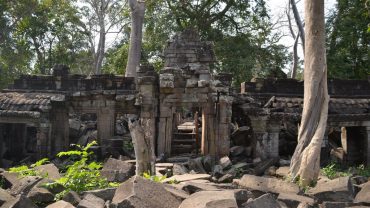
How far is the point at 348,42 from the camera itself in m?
19.3

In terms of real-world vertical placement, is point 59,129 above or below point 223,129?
below

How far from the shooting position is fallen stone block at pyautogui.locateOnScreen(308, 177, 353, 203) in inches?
249

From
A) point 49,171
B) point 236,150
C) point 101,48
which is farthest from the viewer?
point 101,48

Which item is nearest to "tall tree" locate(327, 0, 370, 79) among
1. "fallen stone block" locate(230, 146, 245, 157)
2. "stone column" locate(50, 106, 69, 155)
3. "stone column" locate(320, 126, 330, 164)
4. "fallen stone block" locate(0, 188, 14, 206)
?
"stone column" locate(320, 126, 330, 164)

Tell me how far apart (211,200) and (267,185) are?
7.77ft

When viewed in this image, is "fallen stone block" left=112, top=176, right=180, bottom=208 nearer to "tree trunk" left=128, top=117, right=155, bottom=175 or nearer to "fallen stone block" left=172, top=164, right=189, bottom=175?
"tree trunk" left=128, top=117, right=155, bottom=175

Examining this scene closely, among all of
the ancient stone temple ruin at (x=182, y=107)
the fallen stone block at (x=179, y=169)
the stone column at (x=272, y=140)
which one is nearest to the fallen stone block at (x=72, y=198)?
the fallen stone block at (x=179, y=169)

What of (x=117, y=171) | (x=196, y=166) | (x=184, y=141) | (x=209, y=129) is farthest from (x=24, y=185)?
(x=184, y=141)

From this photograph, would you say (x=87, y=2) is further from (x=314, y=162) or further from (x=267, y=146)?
(x=314, y=162)

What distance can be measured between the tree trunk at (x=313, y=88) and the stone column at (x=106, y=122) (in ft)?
21.6

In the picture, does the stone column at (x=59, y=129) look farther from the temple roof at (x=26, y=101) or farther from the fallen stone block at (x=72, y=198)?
the fallen stone block at (x=72, y=198)

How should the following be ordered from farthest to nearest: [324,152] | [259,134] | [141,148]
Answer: [324,152] < [259,134] < [141,148]

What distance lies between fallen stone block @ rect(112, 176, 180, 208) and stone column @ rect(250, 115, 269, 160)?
752 cm

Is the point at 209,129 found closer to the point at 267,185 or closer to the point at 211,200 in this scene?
the point at 267,185
